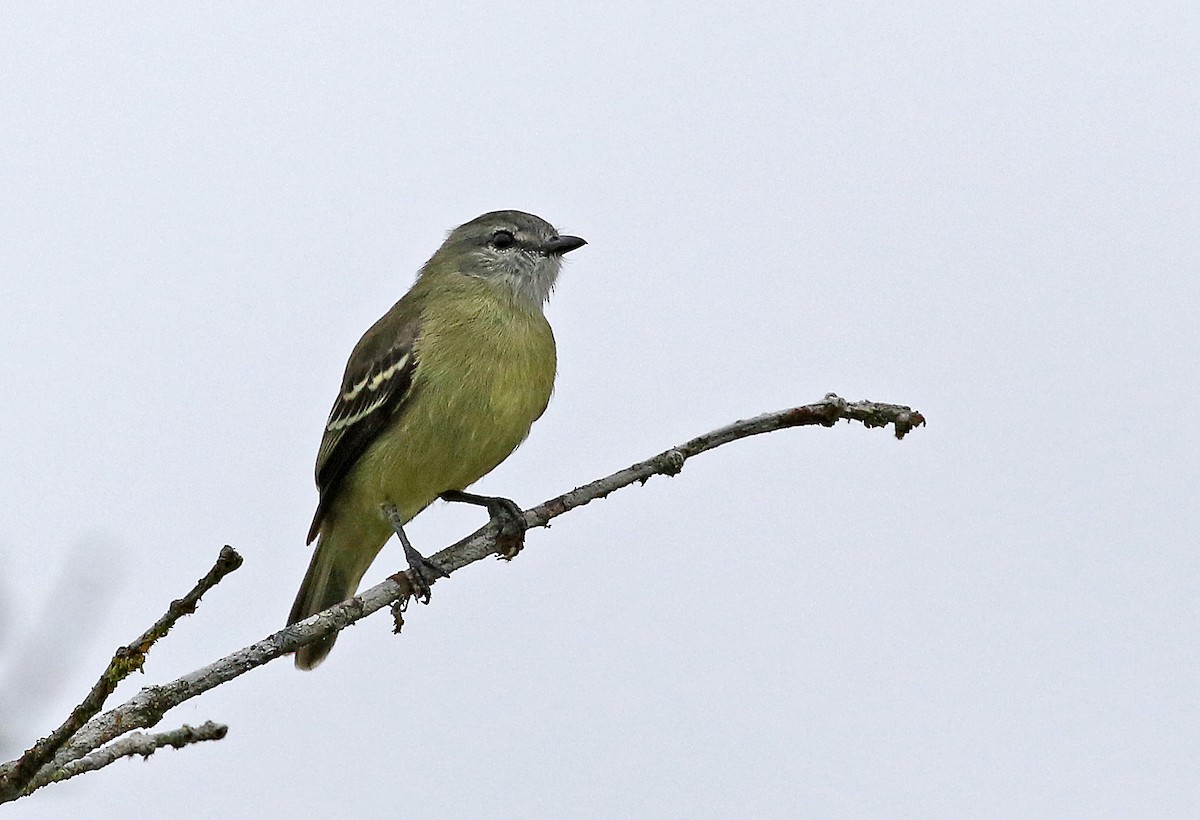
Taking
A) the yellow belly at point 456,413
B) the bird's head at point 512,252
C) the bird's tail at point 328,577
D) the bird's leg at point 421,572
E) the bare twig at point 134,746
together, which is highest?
the bird's head at point 512,252

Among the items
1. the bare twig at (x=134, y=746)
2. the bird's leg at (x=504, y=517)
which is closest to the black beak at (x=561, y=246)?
the bird's leg at (x=504, y=517)

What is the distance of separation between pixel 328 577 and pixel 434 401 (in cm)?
168

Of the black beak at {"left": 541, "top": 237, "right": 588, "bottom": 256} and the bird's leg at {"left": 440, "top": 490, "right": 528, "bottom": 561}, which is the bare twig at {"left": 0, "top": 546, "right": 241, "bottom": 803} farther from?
the black beak at {"left": 541, "top": 237, "right": 588, "bottom": 256}

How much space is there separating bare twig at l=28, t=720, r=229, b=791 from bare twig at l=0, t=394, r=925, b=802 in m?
0.02

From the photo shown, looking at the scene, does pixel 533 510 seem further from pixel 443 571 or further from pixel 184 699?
pixel 184 699

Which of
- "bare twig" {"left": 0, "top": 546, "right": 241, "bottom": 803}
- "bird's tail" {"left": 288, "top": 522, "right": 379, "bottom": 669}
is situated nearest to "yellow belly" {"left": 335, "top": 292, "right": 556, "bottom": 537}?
"bird's tail" {"left": 288, "top": 522, "right": 379, "bottom": 669}

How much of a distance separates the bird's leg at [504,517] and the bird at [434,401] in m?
0.02

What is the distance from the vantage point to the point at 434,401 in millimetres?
8250

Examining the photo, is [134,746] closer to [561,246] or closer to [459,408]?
[459,408]

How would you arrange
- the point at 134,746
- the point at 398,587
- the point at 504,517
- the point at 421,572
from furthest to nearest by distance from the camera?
the point at 504,517 < the point at 421,572 < the point at 398,587 < the point at 134,746

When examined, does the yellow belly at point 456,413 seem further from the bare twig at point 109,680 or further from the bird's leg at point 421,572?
the bare twig at point 109,680

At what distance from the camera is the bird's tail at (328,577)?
9008mm

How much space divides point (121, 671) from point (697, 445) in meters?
2.74

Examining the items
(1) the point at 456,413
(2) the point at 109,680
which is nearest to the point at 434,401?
(1) the point at 456,413
